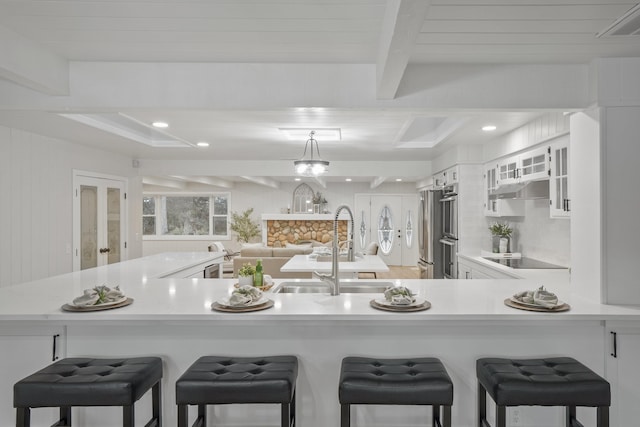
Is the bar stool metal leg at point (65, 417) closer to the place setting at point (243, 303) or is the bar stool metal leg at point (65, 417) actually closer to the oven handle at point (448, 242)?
the place setting at point (243, 303)

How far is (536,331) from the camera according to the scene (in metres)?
2.21

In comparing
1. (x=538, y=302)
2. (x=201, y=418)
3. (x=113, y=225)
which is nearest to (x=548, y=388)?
(x=538, y=302)

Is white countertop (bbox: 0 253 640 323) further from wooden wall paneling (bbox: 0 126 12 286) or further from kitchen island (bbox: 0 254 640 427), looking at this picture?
wooden wall paneling (bbox: 0 126 12 286)

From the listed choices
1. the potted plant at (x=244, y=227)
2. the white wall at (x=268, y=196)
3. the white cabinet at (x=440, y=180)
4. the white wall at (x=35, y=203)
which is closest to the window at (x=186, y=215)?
the white wall at (x=268, y=196)

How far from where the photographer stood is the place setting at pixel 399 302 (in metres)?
2.13

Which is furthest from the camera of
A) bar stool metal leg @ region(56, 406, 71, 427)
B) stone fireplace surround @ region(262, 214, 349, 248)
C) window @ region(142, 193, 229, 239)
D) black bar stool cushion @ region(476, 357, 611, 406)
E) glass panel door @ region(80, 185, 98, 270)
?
window @ region(142, 193, 229, 239)

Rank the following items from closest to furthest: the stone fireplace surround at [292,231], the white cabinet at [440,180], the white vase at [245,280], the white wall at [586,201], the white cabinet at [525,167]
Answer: the white wall at [586,201] → the white vase at [245,280] → the white cabinet at [525,167] → the white cabinet at [440,180] → the stone fireplace surround at [292,231]

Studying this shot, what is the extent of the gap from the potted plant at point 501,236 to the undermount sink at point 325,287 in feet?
7.84

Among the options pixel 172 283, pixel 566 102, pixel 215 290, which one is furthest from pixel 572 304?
pixel 172 283

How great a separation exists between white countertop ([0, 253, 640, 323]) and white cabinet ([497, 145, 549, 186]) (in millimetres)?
1275

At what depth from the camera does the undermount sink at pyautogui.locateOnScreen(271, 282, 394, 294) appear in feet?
9.84

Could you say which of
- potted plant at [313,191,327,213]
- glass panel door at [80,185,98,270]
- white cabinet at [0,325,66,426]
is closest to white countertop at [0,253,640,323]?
white cabinet at [0,325,66,426]

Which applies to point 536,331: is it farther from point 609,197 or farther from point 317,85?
point 317,85

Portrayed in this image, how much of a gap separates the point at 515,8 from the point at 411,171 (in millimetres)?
4819
